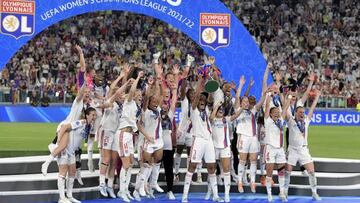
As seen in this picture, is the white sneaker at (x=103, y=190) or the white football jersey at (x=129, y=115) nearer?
the white football jersey at (x=129, y=115)

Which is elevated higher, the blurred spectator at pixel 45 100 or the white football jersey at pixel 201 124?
the blurred spectator at pixel 45 100

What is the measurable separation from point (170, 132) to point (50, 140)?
26.5 feet

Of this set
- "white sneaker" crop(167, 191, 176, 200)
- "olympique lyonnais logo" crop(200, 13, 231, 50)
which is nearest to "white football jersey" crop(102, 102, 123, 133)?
"white sneaker" crop(167, 191, 176, 200)

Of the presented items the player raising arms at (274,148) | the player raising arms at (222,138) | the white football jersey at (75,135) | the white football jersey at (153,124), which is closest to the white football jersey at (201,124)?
the player raising arms at (222,138)

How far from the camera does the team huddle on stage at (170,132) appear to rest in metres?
15.1

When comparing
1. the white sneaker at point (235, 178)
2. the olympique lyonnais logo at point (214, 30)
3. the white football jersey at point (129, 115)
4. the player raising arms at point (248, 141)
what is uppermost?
the olympique lyonnais logo at point (214, 30)

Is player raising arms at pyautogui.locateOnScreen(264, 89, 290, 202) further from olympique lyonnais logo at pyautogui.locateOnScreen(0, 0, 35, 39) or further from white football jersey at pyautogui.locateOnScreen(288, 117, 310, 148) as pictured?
olympique lyonnais logo at pyautogui.locateOnScreen(0, 0, 35, 39)

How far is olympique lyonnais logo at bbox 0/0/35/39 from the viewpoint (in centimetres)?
1838

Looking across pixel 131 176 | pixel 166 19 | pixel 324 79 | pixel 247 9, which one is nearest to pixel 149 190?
pixel 131 176

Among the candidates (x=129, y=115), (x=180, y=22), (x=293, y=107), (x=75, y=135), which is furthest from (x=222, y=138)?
(x=180, y=22)

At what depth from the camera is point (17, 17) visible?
728 inches

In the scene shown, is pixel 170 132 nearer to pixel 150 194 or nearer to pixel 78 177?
pixel 150 194

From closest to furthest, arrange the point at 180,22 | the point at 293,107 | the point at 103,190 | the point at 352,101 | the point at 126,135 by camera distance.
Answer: the point at 126,135 → the point at 103,190 → the point at 293,107 → the point at 180,22 → the point at 352,101

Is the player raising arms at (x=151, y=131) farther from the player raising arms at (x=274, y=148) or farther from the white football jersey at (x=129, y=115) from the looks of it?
the player raising arms at (x=274, y=148)
